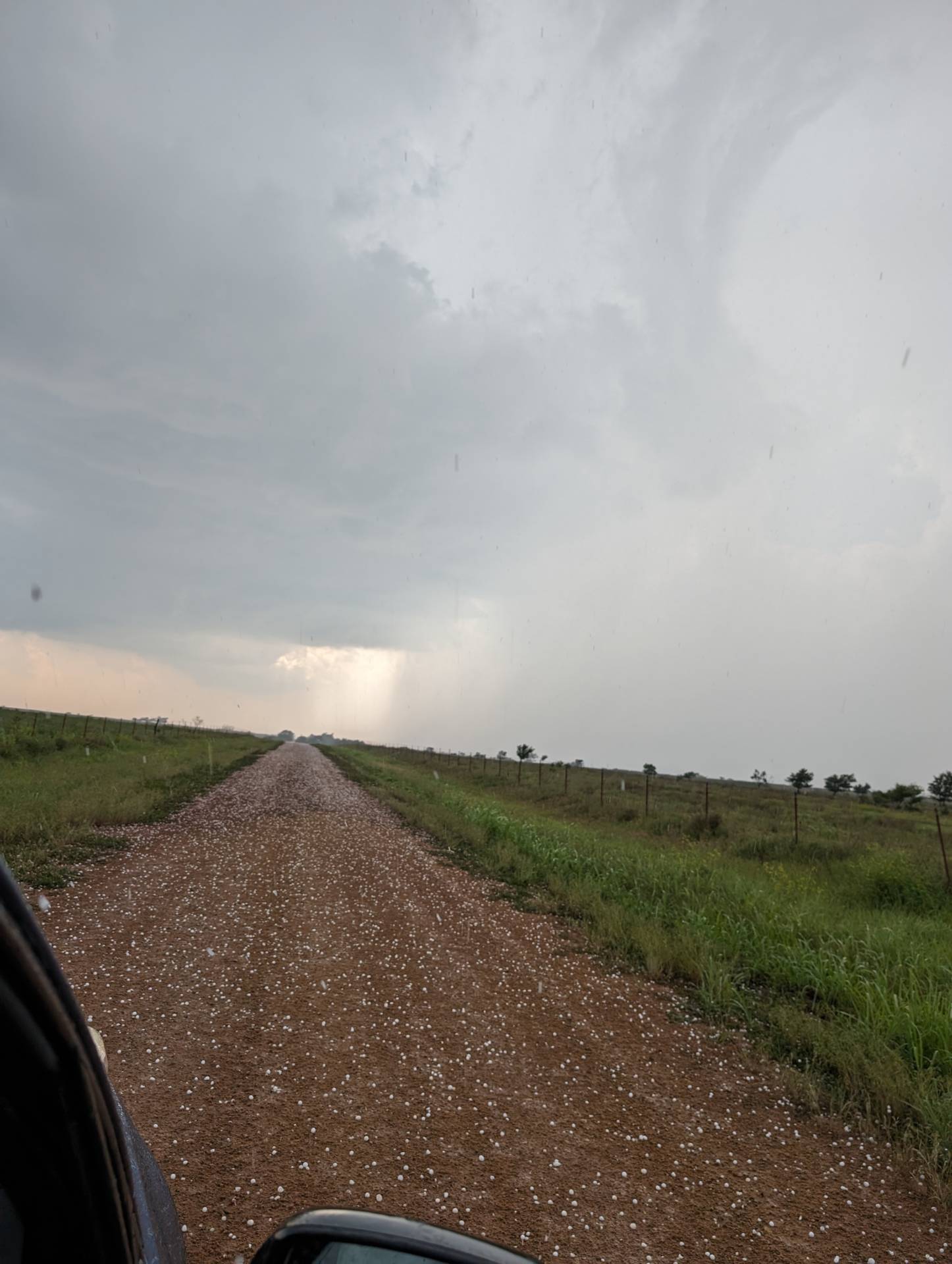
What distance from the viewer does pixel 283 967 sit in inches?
258

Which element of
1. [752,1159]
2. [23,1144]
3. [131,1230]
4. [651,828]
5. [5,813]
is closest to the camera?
[23,1144]

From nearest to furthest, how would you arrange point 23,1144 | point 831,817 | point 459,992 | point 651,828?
point 23,1144, point 459,992, point 651,828, point 831,817

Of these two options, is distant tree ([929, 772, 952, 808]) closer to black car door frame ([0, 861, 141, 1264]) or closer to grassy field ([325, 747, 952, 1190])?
grassy field ([325, 747, 952, 1190])

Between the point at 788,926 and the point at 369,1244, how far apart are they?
8734mm

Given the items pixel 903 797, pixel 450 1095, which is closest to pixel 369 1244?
pixel 450 1095

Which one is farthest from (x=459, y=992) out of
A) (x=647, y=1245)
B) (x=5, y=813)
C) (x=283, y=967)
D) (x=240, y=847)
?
(x=5, y=813)

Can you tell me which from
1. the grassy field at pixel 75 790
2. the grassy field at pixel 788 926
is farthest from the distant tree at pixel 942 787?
the grassy field at pixel 75 790

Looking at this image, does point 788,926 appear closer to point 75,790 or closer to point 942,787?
point 75,790

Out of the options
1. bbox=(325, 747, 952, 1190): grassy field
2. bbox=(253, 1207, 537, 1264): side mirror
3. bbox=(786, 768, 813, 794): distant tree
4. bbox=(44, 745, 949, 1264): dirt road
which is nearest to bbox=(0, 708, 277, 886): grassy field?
bbox=(44, 745, 949, 1264): dirt road

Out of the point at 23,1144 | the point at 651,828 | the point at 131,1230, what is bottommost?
the point at 651,828

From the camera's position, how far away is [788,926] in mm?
8422

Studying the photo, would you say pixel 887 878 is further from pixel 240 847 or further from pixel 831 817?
pixel 831 817

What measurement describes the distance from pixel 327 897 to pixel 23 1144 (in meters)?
8.67

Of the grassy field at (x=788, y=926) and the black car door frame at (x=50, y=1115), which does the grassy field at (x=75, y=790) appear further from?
the black car door frame at (x=50, y=1115)
